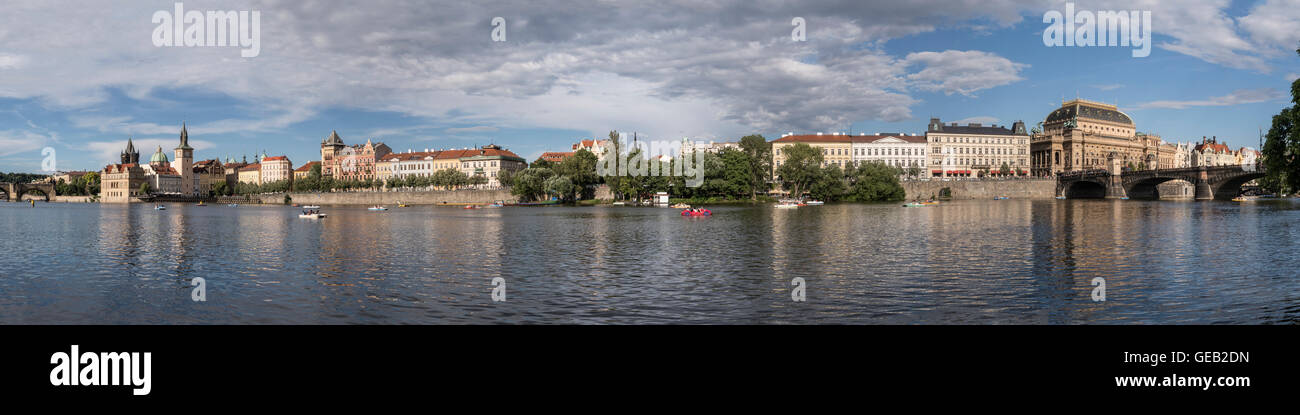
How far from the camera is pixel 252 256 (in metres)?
32.5

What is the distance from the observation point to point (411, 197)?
17775 cm

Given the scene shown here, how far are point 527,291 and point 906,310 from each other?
32.9 ft

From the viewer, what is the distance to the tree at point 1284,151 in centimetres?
3894

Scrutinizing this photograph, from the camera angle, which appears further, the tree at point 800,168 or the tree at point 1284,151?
the tree at point 800,168

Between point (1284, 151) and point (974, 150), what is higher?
point (974, 150)

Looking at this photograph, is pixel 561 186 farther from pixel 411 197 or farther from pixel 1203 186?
pixel 1203 186

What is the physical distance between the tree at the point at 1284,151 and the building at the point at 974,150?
467 feet

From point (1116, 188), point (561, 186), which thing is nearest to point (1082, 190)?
point (1116, 188)

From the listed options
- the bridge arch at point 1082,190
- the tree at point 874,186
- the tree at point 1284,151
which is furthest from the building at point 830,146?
the tree at point 1284,151

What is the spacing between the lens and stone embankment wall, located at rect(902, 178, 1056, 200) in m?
158

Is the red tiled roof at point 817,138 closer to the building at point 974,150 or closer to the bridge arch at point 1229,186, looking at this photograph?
the building at point 974,150

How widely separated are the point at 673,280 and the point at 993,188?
15702 centimetres
